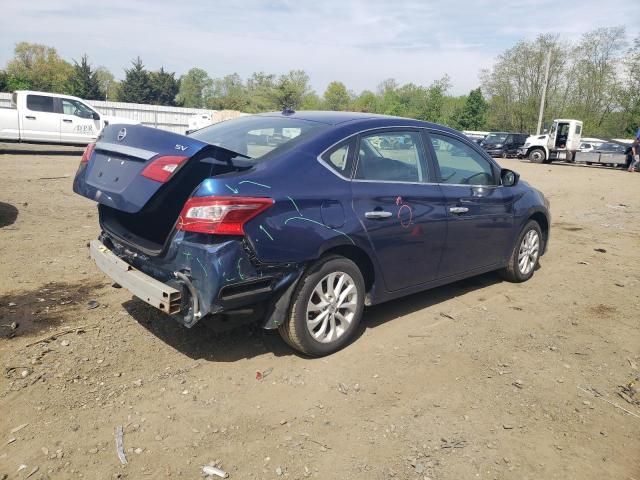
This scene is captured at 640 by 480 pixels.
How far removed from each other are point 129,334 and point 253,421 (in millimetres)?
1438

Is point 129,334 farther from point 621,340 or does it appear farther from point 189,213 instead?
point 621,340

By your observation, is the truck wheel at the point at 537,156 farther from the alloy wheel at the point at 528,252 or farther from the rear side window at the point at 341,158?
the rear side window at the point at 341,158

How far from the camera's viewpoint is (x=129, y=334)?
12.5 feet

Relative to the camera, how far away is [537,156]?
2983cm

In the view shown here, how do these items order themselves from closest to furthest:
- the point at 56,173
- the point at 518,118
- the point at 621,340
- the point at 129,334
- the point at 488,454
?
the point at 488,454
the point at 129,334
the point at 621,340
the point at 56,173
the point at 518,118

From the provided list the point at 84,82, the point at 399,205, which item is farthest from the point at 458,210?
the point at 84,82

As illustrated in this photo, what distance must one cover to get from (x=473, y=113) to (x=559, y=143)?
74.7 ft

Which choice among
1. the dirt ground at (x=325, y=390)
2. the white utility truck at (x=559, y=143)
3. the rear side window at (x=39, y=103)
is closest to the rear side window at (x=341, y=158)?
the dirt ground at (x=325, y=390)

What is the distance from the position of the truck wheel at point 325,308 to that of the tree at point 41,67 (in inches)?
2546

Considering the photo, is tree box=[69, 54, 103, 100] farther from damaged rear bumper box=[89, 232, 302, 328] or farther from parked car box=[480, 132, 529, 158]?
damaged rear bumper box=[89, 232, 302, 328]

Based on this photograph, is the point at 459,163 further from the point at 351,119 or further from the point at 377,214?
the point at 377,214

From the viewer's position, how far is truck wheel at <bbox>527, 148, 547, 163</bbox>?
29.6 metres

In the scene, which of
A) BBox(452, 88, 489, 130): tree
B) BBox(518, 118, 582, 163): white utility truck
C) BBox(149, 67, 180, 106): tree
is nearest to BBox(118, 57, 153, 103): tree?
BBox(149, 67, 180, 106): tree

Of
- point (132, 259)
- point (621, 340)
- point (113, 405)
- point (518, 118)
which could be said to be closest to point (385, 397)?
point (113, 405)
